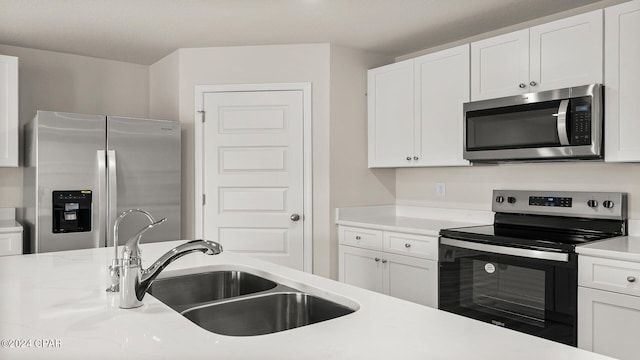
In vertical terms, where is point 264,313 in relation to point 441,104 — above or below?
below

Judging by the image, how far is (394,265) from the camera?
3.34 m

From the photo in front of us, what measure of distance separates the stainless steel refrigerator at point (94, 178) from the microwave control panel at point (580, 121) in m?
2.68

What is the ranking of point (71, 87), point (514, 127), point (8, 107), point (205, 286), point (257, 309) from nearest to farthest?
point (257, 309)
point (205, 286)
point (514, 127)
point (8, 107)
point (71, 87)

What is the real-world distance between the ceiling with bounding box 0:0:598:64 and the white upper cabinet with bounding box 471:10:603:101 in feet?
0.79

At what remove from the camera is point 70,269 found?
1812mm

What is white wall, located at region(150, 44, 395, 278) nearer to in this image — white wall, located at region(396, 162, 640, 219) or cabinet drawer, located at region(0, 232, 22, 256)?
white wall, located at region(396, 162, 640, 219)

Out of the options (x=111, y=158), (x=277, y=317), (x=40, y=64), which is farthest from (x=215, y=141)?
(x=277, y=317)

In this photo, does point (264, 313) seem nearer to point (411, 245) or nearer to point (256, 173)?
point (411, 245)

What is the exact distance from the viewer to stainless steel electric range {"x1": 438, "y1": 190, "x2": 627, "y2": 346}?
2.35 meters

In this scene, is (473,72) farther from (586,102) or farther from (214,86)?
(214,86)

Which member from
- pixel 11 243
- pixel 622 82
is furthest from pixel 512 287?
pixel 11 243

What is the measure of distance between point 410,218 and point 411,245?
71 centimetres

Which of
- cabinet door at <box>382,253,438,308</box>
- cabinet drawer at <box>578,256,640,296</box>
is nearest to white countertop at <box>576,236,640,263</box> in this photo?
cabinet drawer at <box>578,256,640,296</box>

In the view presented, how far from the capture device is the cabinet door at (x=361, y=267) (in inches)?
136
